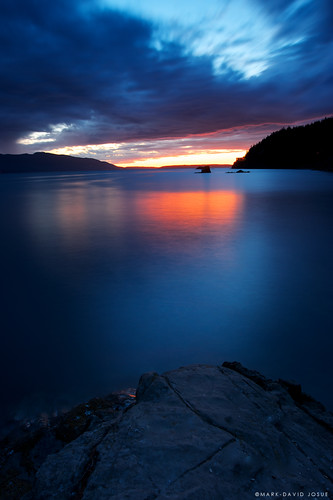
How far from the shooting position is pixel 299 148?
4478 inches

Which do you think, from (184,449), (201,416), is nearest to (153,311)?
(201,416)

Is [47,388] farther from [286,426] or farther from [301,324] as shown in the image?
[301,324]

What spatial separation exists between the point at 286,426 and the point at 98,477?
1.91 m

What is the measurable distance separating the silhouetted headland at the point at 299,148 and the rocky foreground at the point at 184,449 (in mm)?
101627

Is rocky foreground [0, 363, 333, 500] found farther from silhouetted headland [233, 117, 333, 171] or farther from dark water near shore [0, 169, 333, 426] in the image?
silhouetted headland [233, 117, 333, 171]

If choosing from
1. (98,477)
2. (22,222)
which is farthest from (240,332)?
(22,222)

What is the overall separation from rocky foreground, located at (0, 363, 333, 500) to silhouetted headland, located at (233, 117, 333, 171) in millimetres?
101627

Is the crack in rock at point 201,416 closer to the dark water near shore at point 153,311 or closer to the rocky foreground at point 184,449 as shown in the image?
the rocky foreground at point 184,449

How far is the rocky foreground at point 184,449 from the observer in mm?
1879

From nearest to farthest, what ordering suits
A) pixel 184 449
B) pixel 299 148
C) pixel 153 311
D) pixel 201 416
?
pixel 184 449
pixel 201 416
pixel 153 311
pixel 299 148

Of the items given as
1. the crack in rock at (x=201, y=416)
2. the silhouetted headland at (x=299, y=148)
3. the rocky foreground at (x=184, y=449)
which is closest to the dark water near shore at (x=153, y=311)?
the rocky foreground at (x=184, y=449)

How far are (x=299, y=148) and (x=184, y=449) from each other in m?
136

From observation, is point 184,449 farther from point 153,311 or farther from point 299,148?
point 299,148

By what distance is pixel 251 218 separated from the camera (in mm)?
17812
